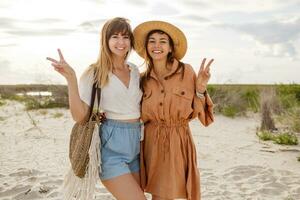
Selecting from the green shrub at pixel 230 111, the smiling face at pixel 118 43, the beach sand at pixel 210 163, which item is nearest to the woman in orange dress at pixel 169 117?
the smiling face at pixel 118 43

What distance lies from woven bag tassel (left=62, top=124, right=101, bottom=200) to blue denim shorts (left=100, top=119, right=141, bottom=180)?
54 millimetres

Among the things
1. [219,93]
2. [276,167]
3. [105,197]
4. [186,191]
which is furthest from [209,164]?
[219,93]

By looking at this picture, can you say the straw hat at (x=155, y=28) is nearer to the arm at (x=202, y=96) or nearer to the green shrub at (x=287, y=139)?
the arm at (x=202, y=96)

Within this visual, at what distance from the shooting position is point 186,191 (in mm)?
3803

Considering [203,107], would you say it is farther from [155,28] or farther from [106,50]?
[106,50]

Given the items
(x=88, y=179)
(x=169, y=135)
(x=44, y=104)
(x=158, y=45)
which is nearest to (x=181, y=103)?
(x=169, y=135)

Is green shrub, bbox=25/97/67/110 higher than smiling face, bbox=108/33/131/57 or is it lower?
lower

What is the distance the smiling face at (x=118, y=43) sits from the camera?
3633mm

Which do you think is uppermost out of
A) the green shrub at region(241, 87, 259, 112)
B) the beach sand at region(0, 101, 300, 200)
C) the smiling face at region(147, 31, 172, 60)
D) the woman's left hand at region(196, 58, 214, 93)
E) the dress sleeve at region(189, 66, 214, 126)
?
the smiling face at region(147, 31, 172, 60)

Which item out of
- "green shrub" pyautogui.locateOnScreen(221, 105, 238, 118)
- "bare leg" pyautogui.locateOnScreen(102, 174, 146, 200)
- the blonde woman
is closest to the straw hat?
the blonde woman

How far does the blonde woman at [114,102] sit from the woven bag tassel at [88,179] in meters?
0.05

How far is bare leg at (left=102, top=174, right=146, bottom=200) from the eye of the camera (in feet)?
11.2

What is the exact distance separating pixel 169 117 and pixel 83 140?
69cm

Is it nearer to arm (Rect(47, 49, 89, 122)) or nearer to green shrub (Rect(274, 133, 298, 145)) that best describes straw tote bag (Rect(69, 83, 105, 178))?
arm (Rect(47, 49, 89, 122))
